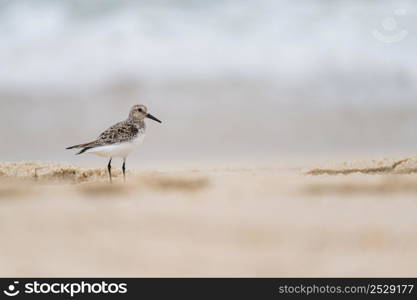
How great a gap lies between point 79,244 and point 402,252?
1983 millimetres

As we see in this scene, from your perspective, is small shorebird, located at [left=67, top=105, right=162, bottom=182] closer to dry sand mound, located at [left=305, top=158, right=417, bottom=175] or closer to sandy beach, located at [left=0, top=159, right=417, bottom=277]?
sandy beach, located at [left=0, top=159, right=417, bottom=277]

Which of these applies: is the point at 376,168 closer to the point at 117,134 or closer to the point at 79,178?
the point at 117,134

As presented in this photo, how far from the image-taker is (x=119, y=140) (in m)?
6.62

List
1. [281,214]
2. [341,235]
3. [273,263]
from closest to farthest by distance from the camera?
[273,263] → [341,235] → [281,214]

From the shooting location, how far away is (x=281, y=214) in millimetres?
4980

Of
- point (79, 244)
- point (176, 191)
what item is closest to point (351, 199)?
point (176, 191)

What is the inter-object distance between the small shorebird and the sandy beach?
1.06ft

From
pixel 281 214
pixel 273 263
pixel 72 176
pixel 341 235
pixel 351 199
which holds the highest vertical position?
pixel 72 176

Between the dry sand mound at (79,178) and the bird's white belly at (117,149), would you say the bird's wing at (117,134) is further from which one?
the dry sand mound at (79,178)

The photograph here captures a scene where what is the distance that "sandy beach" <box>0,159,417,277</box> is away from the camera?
388cm

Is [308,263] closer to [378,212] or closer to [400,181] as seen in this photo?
[378,212]

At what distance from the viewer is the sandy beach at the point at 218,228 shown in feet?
12.7

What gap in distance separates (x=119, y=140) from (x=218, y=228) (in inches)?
87.7

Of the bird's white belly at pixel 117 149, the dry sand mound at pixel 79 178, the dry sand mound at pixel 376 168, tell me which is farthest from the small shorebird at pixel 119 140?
the dry sand mound at pixel 376 168
